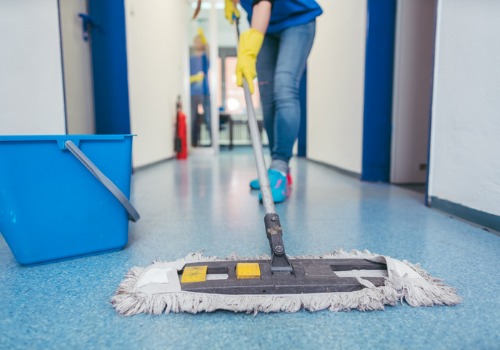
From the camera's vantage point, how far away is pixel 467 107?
3.51ft

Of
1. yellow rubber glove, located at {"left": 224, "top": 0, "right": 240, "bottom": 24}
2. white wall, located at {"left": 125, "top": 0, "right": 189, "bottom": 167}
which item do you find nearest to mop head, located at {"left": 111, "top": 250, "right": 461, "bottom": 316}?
yellow rubber glove, located at {"left": 224, "top": 0, "right": 240, "bottom": 24}

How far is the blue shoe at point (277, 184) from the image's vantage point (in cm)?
138

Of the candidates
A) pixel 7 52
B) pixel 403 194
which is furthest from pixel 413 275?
pixel 7 52

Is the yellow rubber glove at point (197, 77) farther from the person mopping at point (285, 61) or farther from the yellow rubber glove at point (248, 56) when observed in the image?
the yellow rubber glove at point (248, 56)

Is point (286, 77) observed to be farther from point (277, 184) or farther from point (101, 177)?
point (101, 177)

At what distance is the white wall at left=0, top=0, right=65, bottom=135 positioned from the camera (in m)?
1.02

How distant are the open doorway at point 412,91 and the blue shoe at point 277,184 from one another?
78 centimetres

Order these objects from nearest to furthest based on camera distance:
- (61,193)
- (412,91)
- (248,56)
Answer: (61,193) → (248,56) → (412,91)

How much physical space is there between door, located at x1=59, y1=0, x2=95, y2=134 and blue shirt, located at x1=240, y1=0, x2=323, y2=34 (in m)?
1.10

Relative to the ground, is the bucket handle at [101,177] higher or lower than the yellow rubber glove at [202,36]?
lower

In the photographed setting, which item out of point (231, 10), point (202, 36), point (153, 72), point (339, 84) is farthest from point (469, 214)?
point (202, 36)

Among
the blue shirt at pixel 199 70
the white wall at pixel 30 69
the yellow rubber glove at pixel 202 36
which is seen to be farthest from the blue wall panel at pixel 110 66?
the yellow rubber glove at pixel 202 36

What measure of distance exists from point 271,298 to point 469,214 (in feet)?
2.71

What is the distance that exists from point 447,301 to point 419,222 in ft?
1.92
